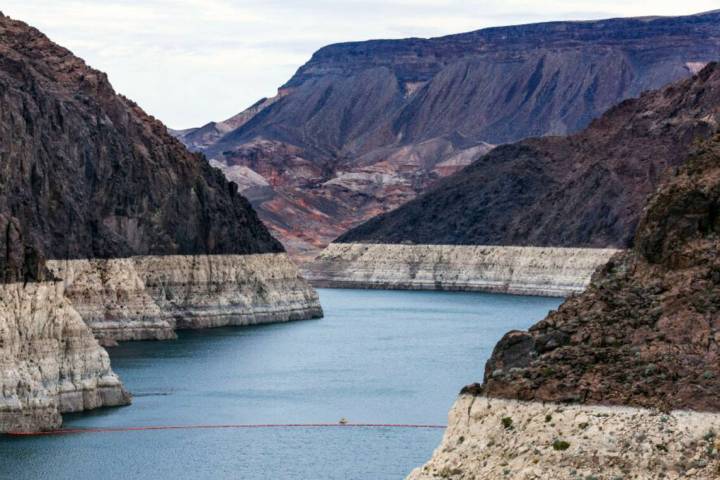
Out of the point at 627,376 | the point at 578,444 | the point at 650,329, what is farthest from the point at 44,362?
the point at 578,444

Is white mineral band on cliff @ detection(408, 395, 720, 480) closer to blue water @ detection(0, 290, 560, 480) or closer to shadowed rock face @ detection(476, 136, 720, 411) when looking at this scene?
shadowed rock face @ detection(476, 136, 720, 411)

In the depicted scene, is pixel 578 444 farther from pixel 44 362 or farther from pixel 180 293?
pixel 180 293

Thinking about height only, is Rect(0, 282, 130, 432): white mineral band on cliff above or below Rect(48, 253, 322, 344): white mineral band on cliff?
below

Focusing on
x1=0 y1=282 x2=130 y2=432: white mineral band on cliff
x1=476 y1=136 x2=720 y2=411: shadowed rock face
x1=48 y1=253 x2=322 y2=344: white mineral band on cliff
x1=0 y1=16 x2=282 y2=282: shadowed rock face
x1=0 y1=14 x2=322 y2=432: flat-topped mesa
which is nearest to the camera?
x1=476 y1=136 x2=720 y2=411: shadowed rock face

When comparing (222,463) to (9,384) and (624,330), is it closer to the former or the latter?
(9,384)

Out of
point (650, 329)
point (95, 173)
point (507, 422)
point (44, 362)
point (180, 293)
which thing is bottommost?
point (507, 422)

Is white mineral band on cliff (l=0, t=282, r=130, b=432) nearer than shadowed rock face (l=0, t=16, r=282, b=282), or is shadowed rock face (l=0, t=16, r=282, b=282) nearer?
white mineral band on cliff (l=0, t=282, r=130, b=432)

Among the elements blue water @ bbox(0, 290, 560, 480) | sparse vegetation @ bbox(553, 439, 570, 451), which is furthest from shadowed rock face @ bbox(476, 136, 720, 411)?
blue water @ bbox(0, 290, 560, 480)
